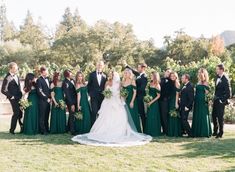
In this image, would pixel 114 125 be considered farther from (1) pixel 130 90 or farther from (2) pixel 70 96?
(2) pixel 70 96

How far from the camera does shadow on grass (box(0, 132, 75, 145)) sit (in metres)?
9.17

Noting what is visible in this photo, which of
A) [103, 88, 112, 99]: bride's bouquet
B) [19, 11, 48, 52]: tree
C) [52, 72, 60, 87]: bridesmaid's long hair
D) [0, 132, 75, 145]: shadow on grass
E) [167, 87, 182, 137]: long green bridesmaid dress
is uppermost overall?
[19, 11, 48, 52]: tree

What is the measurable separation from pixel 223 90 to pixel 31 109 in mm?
4836

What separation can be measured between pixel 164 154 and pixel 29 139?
11.2 feet

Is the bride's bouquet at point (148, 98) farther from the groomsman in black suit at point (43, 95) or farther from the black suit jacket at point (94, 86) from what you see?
the groomsman in black suit at point (43, 95)

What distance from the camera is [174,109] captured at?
10133 millimetres

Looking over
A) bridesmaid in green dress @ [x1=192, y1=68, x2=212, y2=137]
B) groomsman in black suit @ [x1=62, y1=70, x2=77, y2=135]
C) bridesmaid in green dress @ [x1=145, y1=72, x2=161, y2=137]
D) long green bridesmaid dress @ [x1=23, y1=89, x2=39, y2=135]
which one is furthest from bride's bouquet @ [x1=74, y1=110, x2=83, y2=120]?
bridesmaid in green dress @ [x1=192, y1=68, x2=212, y2=137]

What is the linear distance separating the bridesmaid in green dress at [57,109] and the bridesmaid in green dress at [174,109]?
2.74 metres

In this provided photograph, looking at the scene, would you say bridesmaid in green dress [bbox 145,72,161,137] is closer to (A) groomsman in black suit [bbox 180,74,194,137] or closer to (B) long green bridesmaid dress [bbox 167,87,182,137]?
(B) long green bridesmaid dress [bbox 167,87,182,137]

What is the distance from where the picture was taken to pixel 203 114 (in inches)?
396

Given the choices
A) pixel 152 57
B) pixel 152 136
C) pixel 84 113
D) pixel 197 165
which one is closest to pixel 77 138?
pixel 84 113

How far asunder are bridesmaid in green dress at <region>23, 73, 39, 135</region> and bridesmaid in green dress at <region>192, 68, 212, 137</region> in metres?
4.05


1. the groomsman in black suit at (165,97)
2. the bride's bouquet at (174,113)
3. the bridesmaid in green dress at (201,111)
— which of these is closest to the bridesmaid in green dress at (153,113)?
the groomsman in black suit at (165,97)

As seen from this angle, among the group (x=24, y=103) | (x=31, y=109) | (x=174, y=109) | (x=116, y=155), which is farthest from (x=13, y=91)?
(x=174, y=109)
